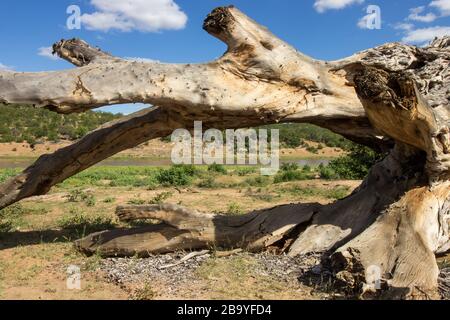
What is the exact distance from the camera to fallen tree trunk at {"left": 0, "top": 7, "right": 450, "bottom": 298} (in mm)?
4840

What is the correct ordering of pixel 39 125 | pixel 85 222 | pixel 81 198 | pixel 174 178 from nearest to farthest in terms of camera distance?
pixel 85 222, pixel 81 198, pixel 174 178, pixel 39 125

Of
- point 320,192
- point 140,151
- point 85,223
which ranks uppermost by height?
point 140,151

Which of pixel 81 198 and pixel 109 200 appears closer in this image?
pixel 109 200

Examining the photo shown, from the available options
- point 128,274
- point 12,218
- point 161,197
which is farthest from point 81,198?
point 128,274

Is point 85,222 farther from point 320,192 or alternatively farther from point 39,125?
point 39,125

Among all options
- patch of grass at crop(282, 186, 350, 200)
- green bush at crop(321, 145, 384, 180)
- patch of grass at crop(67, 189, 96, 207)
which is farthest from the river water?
patch of grass at crop(282, 186, 350, 200)

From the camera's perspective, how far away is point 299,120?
20.9 ft

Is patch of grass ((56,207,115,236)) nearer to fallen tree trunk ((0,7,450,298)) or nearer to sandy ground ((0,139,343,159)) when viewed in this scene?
fallen tree trunk ((0,7,450,298))

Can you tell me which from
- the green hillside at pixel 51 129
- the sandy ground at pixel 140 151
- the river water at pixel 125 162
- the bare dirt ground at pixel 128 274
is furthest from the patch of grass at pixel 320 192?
the green hillside at pixel 51 129

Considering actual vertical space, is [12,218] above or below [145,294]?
above

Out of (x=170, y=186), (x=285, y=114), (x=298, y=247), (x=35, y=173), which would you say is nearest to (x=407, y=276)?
(x=298, y=247)

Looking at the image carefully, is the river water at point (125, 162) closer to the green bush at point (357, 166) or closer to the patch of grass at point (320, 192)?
the green bush at point (357, 166)

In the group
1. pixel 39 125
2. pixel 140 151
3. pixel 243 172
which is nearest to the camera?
pixel 243 172
